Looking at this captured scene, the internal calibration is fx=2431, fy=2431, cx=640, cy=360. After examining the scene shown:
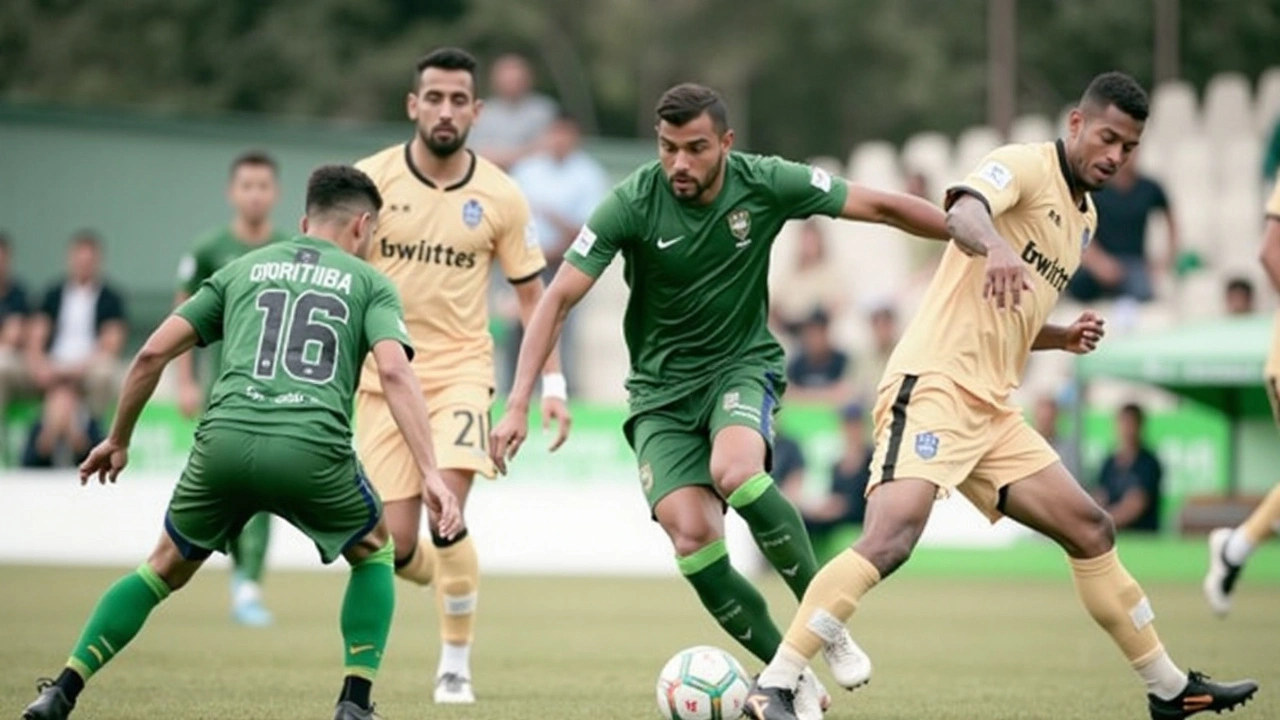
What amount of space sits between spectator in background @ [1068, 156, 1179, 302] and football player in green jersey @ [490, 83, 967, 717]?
1164 centimetres

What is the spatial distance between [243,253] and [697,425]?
562 centimetres

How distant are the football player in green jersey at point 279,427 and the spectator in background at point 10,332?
46.3 ft

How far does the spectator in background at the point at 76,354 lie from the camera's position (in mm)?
22391

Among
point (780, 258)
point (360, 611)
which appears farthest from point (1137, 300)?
point (360, 611)

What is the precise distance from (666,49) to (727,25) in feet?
4.39

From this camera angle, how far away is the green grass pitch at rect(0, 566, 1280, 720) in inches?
416

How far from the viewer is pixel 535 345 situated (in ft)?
32.4

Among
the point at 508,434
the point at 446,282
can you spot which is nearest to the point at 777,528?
the point at 508,434

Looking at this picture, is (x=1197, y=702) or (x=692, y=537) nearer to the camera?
(x=1197, y=702)

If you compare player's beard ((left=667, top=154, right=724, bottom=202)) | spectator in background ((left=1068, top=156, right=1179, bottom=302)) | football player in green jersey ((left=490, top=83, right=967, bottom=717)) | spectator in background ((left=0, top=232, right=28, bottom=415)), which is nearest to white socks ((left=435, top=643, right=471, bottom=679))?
football player in green jersey ((left=490, top=83, right=967, bottom=717))

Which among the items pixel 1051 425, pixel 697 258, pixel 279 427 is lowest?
pixel 279 427

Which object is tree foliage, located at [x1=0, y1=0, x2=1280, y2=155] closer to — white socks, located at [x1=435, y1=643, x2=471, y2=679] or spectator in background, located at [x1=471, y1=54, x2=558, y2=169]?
spectator in background, located at [x1=471, y1=54, x2=558, y2=169]

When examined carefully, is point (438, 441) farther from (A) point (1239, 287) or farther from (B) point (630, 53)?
(B) point (630, 53)

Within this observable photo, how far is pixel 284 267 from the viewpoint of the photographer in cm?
905
